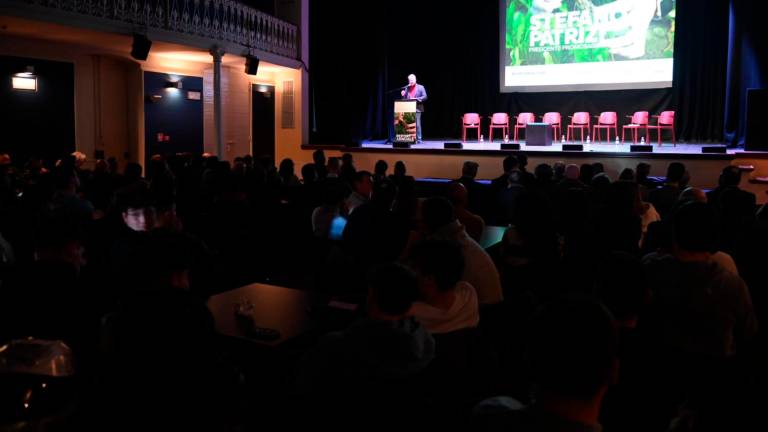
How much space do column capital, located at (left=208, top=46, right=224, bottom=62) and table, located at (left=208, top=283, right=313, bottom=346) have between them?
9.18 m

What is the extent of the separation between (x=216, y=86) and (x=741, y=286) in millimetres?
10833

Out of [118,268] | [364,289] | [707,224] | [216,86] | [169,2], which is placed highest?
[169,2]

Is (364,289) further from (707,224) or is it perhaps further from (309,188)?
(309,188)

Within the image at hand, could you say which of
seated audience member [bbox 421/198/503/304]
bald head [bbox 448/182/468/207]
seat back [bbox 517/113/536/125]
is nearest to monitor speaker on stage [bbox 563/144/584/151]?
seat back [bbox 517/113/536/125]

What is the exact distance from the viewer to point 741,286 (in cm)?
273

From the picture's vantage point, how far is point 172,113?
13.4 meters

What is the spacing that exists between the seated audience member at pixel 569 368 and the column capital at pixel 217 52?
37.5 ft

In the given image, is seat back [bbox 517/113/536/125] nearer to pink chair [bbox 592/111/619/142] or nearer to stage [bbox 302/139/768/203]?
pink chair [bbox 592/111/619/142]

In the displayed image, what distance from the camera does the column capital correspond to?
38.9ft

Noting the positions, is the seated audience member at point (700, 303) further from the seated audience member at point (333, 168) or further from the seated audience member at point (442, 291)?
the seated audience member at point (333, 168)

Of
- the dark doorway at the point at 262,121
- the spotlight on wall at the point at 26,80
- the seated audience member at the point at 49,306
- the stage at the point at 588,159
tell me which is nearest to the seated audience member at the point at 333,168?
the stage at the point at 588,159

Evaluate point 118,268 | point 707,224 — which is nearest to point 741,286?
point 707,224

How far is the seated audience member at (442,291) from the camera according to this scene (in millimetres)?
2641

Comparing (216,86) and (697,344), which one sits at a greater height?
(216,86)
